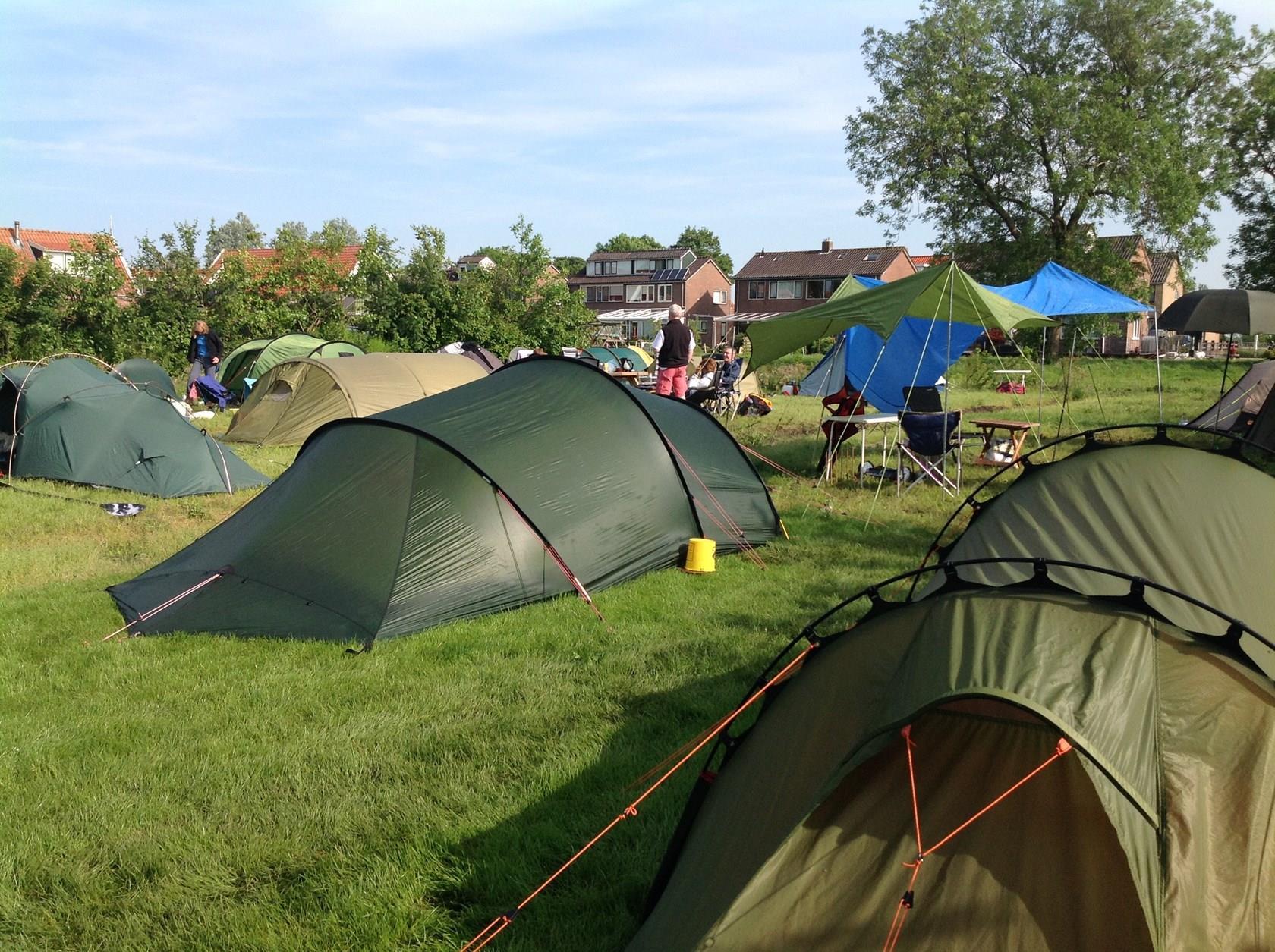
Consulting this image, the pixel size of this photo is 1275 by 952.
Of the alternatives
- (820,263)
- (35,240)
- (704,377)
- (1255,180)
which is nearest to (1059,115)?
(1255,180)

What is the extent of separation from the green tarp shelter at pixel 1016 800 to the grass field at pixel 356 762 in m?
0.84

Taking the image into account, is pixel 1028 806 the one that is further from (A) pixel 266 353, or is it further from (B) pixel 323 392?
(A) pixel 266 353

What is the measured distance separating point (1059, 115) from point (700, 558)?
92.8 feet

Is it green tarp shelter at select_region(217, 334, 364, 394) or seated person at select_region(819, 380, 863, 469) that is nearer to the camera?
seated person at select_region(819, 380, 863, 469)

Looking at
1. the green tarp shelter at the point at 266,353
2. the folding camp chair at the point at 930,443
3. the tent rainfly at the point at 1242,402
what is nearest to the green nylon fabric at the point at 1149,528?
the folding camp chair at the point at 930,443

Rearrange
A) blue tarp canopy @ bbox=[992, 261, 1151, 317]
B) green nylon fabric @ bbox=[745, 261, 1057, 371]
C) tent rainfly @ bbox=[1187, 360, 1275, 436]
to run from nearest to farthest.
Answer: green nylon fabric @ bbox=[745, 261, 1057, 371]
blue tarp canopy @ bbox=[992, 261, 1151, 317]
tent rainfly @ bbox=[1187, 360, 1275, 436]

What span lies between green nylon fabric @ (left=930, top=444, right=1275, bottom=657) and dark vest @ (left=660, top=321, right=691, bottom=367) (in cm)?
983

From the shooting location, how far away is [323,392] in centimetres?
1431

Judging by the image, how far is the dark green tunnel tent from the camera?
6.00 metres

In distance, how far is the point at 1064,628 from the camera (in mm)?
2682

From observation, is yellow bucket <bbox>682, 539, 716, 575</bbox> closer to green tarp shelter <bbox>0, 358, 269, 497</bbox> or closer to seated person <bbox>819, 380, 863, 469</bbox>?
seated person <bbox>819, 380, 863, 469</bbox>

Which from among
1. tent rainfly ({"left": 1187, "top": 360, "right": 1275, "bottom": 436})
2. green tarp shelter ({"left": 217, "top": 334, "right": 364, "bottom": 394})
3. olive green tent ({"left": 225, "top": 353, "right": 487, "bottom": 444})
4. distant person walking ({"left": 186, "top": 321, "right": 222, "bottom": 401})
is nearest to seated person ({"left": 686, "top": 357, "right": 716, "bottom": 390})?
olive green tent ({"left": 225, "top": 353, "right": 487, "bottom": 444})

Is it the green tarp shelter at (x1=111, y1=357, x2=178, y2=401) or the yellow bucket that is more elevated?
the green tarp shelter at (x1=111, y1=357, x2=178, y2=401)

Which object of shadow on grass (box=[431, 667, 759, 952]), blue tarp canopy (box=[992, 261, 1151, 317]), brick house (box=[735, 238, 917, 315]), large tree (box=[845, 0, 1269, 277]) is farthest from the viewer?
brick house (box=[735, 238, 917, 315])
